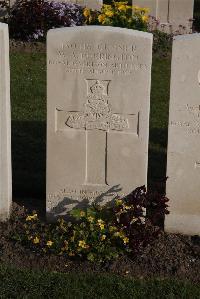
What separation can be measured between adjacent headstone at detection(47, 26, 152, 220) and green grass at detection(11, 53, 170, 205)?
3.16 ft

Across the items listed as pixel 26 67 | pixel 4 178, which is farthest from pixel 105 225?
pixel 26 67

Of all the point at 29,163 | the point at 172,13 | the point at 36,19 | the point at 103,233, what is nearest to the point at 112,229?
the point at 103,233

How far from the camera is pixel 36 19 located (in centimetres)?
1309

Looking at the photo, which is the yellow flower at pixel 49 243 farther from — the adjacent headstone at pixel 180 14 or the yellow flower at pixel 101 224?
the adjacent headstone at pixel 180 14

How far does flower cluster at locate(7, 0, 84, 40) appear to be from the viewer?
42.9 feet

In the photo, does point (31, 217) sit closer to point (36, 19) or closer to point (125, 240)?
point (125, 240)

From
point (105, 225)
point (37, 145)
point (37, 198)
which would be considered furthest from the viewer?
point (37, 145)

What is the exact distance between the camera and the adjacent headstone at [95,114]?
5.89 m

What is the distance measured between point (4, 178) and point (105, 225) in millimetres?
1054

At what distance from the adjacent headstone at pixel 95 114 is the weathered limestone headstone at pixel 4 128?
37 cm

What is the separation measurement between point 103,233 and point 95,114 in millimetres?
1048

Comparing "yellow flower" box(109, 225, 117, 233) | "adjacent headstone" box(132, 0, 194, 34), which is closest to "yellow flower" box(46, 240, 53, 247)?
"yellow flower" box(109, 225, 117, 233)

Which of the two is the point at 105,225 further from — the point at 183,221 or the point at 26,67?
the point at 26,67

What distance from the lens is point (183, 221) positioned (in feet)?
20.8
